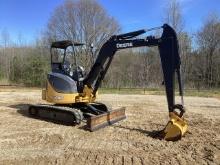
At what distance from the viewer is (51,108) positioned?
11.2m

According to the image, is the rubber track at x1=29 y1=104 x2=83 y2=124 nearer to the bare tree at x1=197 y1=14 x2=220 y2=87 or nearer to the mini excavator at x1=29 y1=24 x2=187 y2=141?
the mini excavator at x1=29 y1=24 x2=187 y2=141

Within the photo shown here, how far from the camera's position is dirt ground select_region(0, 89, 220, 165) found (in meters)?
7.04

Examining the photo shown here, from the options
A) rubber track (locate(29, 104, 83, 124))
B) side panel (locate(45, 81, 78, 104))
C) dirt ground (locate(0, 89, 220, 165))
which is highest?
side panel (locate(45, 81, 78, 104))

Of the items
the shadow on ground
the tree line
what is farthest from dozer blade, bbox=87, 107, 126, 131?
the tree line

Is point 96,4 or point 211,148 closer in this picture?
point 211,148

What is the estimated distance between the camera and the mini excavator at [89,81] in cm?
902

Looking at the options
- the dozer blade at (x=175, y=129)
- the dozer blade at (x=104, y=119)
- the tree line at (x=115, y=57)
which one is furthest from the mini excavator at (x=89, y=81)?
the tree line at (x=115, y=57)

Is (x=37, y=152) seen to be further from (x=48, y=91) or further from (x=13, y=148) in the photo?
(x=48, y=91)

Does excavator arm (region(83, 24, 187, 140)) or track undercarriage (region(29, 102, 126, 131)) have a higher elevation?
excavator arm (region(83, 24, 187, 140))

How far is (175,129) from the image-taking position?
8453mm

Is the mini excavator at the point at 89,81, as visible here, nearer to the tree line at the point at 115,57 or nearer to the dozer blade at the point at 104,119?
the dozer blade at the point at 104,119

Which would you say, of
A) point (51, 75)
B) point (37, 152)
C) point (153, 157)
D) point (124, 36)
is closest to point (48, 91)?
point (51, 75)

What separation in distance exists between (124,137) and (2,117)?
5.05 m

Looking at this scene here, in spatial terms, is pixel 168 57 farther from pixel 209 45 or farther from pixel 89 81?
pixel 209 45
